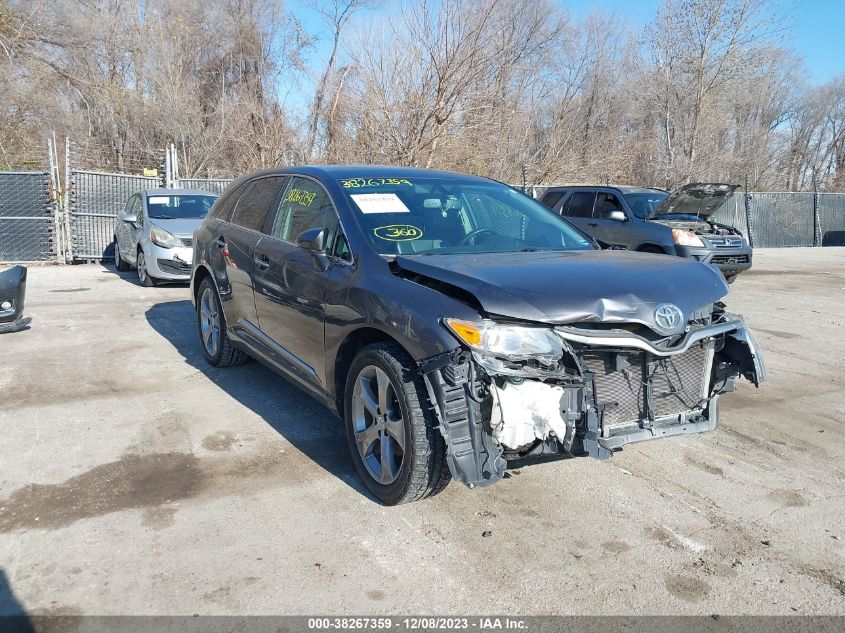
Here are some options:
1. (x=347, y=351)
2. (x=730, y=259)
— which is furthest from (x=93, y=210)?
(x=347, y=351)

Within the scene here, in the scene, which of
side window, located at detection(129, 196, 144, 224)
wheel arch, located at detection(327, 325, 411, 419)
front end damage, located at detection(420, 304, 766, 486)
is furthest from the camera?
side window, located at detection(129, 196, 144, 224)

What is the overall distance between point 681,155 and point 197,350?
27283 millimetres

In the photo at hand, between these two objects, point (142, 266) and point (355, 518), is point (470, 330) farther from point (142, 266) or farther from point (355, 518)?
point (142, 266)

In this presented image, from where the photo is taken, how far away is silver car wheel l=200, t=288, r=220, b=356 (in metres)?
6.19

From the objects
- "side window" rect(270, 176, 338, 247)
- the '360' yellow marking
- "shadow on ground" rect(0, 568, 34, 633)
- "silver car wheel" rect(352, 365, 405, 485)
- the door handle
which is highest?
"side window" rect(270, 176, 338, 247)

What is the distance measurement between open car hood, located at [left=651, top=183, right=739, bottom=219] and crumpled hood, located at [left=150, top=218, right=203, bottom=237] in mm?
7695

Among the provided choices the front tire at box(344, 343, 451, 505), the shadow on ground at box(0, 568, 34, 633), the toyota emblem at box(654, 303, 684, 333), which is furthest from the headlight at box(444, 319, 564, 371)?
the shadow on ground at box(0, 568, 34, 633)

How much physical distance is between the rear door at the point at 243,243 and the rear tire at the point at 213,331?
27 cm

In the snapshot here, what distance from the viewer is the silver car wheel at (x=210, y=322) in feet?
20.3

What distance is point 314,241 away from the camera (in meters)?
4.11

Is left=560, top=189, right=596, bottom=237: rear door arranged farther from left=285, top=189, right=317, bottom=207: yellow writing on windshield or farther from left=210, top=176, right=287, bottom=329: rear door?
left=285, top=189, right=317, bottom=207: yellow writing on windshield

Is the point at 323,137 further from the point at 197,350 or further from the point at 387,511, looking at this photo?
the point at 387,511

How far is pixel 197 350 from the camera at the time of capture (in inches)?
281

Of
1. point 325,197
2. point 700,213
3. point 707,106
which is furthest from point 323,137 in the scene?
point 325,197
